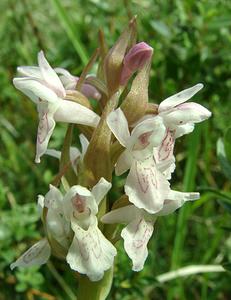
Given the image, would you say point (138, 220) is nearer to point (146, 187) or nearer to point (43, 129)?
point (146, 187)

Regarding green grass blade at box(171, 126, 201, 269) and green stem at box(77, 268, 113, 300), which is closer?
green stem at box(77, 268, 113, 300)

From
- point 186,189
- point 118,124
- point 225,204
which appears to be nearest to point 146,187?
Result: point 118,124

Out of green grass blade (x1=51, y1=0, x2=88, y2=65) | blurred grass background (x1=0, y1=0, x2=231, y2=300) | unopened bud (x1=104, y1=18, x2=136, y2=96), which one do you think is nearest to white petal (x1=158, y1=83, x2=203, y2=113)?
unopened bud (x1=104, y1=18, x2=136, y2=96)

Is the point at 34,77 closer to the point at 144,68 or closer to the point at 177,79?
the point at 144,68

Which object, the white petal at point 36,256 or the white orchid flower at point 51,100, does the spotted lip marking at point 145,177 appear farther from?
the white petal at point 36,256

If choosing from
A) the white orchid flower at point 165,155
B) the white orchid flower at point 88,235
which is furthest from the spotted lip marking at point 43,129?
the white orchid flower at point 165,155

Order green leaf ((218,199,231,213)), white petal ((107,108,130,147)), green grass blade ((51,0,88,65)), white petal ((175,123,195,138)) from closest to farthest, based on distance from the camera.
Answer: white petal ((107,108,130,147)), white petal ((175,123,195,138)), green leaf ((218,199,231,213)), green grass blade ((51,0,88,65))

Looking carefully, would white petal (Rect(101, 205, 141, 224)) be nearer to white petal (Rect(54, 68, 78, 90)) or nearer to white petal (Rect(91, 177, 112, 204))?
white petal (Rect(91, 177, 112, 204))
